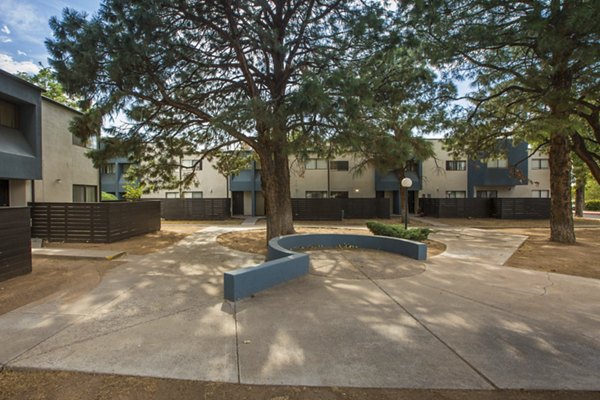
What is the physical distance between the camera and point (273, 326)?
4.18 metres

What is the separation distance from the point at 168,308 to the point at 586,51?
917cm

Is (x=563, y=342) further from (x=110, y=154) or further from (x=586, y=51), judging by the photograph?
(x=110, y=154)

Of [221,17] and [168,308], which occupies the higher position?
[221,17]

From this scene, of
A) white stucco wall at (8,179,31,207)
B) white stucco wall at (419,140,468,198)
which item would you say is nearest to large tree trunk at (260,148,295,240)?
white stucco wall at (8,179,31,207)

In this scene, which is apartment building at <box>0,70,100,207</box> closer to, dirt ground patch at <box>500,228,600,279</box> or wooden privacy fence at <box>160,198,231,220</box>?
wooden privacy fence at <box>160,198,231,220</box>

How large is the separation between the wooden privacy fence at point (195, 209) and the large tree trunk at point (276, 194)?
1184 cm

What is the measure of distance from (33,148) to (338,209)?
1766 centimetres

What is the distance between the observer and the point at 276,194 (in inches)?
471

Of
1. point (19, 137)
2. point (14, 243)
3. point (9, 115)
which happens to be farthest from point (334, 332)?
point (9, 115)

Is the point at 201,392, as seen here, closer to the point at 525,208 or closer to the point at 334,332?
the point at 334,332

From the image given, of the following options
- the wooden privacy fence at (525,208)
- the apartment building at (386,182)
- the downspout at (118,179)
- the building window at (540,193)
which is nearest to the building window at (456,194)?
the apartment building at (386,182)

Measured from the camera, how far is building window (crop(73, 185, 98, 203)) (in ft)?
49.2

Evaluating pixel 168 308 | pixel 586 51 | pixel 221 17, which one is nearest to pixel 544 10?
pixel 586 51

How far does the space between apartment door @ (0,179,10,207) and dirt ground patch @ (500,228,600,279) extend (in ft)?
56.4
